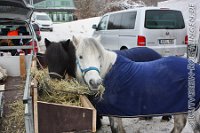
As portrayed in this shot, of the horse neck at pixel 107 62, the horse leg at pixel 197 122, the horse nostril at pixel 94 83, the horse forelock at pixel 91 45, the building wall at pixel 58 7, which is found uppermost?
the horse forelock at pixel 91 45

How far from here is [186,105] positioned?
3590 mm

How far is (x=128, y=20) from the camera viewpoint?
9148 mm

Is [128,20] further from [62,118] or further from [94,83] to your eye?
[62,118]

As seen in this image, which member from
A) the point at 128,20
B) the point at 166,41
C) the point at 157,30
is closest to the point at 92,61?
the point at 157,30

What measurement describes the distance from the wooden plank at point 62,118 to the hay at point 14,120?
0.75 metres

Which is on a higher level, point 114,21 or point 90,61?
point 90,61

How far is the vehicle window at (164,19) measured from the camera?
27.4 ft

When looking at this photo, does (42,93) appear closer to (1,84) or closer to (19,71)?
(1,84)

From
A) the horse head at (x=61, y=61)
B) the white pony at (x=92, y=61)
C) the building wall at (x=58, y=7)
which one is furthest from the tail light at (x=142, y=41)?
the building wall at (x=58, y=7)

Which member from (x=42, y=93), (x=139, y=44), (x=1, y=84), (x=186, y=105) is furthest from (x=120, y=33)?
(x=42, y=93)

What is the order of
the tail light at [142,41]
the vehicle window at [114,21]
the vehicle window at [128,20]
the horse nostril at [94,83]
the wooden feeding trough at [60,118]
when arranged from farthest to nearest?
the vehicle window at [114,21]
the vehicle window at [128,20]
the tail light at [142,41]
the horse nostril at [94,83]
the wooden feeding trough at [60,118]

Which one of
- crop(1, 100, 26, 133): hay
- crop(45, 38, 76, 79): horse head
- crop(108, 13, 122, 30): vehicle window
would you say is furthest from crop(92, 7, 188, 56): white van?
crop(1, 100, 26, 133): hay

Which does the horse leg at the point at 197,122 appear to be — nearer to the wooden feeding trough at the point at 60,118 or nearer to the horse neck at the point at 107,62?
the horse neck at the point at 107,62

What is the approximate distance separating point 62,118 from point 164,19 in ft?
22.0
